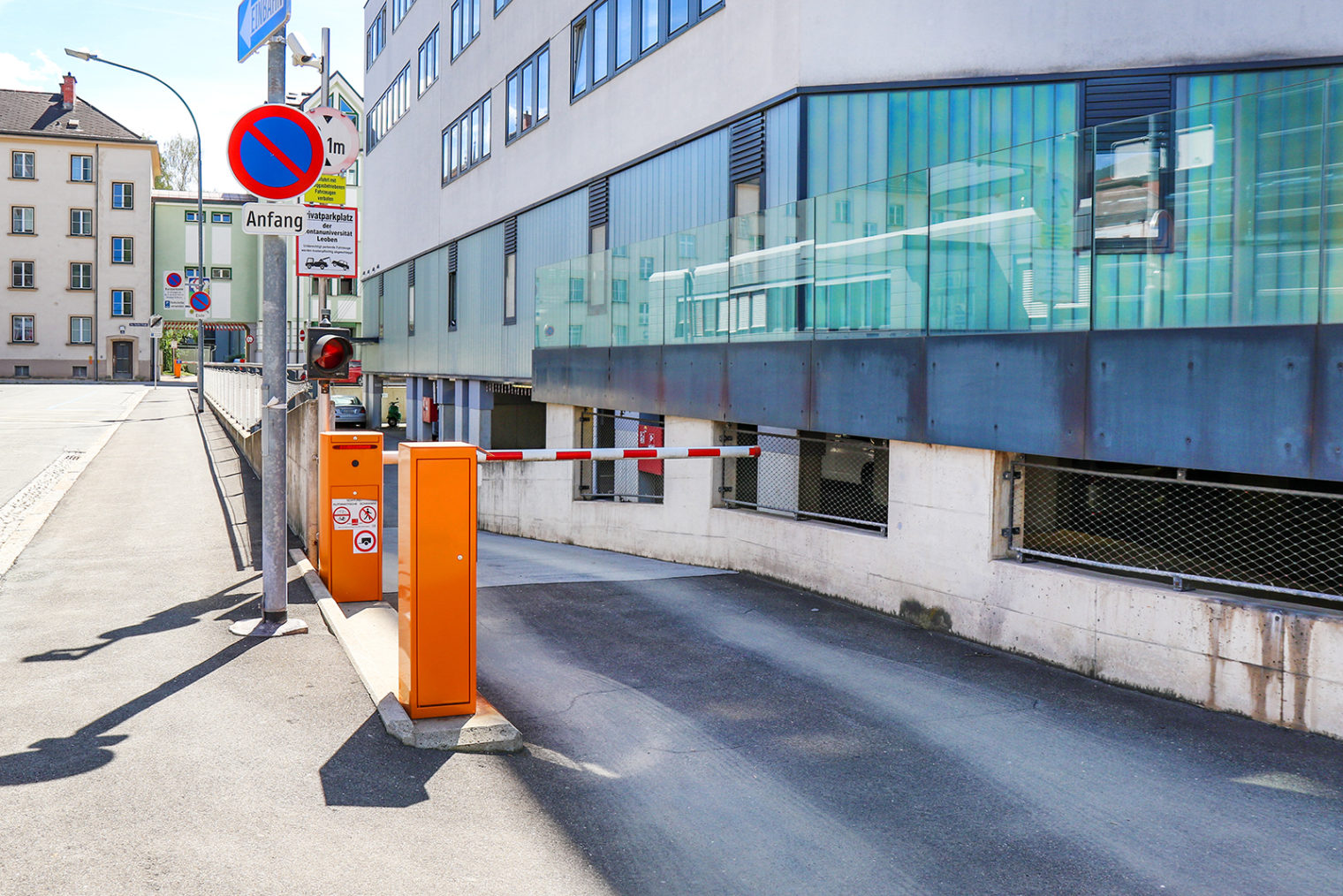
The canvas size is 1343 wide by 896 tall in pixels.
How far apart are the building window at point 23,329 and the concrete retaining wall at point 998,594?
62.5m

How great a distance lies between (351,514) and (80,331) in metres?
64.6

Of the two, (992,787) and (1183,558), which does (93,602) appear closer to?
(992,787)

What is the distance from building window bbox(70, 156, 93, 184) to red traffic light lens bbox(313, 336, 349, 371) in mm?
66319

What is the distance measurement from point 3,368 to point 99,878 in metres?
69.8

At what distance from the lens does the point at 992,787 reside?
18.6ft

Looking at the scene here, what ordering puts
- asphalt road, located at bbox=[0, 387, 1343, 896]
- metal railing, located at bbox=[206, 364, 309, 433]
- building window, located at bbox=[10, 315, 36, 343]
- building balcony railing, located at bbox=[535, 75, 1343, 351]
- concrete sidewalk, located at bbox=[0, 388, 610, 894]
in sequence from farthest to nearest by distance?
building window, located at bbox=[10, 315, 36, 343], metal railing, located at bbox=[206, 364, 309, 433], building balcony railing, located at bbox=[535, 75, 1343, 351], asphalt road, located at bbox=[0, 387, 1343, 896], concrete sidewalk, located at bbox=[0, 388, 610, 894]

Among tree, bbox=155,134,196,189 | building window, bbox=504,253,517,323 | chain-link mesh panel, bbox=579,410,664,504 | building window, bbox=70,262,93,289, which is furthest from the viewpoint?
tree, bbox=155,134,196,189

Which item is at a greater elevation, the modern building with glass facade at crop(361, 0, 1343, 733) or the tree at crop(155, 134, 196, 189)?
the tree at crop(155, 134, 196, 189)

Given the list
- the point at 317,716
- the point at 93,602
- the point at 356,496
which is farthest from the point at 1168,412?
the point at 93,602

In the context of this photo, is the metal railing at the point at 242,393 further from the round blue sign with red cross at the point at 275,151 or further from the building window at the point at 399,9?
the building window at the point at 399,9

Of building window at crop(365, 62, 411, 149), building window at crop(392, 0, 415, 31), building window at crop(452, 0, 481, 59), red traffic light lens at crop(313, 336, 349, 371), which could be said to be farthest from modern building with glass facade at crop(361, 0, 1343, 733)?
building window at crop(392, 0, 415, 31)

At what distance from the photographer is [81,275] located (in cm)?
6600

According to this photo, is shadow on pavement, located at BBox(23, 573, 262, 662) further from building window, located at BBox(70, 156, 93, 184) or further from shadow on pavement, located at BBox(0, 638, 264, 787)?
building window, located at BBox(70, 156, 93, 184)

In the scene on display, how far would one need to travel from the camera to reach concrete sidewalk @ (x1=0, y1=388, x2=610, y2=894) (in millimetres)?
4445
